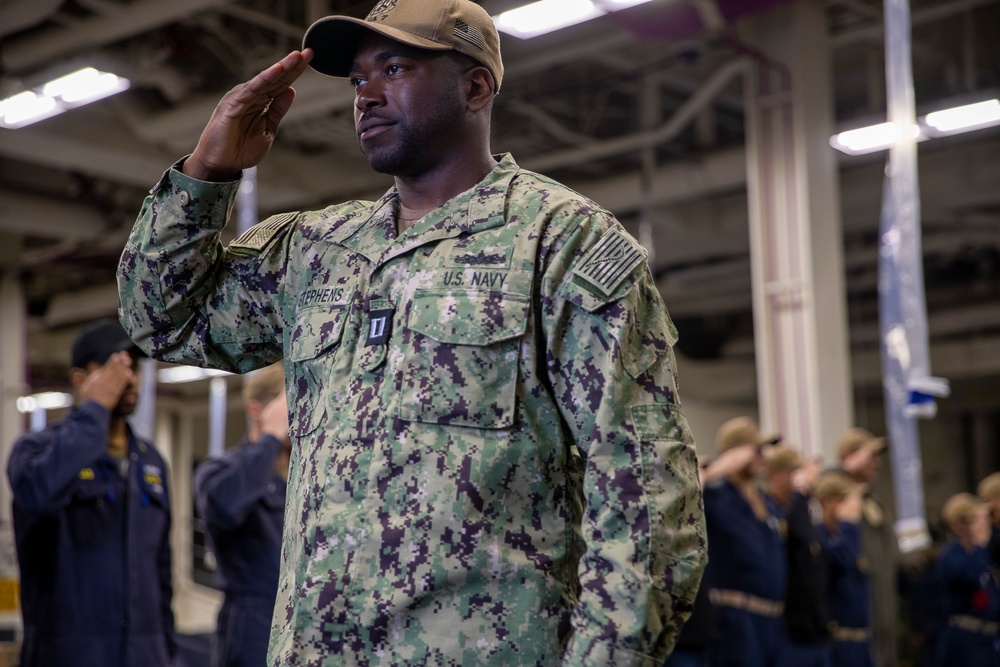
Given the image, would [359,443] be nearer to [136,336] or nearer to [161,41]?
[136,336]

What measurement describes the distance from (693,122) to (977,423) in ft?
27.4

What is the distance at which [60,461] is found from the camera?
3.03 meters

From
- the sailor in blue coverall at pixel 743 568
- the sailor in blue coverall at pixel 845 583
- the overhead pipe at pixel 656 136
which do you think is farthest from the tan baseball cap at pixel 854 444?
the overhead pipe at pixel 656 136

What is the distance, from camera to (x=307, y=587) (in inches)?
57.9

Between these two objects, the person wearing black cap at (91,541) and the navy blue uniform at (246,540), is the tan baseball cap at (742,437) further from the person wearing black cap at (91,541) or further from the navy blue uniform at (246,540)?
the person wearing black cap at (91,541)

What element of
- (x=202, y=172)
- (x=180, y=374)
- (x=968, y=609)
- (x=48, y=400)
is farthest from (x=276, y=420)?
(x=48, y=400)

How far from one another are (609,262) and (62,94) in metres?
5.91

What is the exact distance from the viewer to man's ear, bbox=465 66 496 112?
166cm

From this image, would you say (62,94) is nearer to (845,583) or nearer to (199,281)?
(845,583)

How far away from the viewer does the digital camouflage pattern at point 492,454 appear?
4.50 feet

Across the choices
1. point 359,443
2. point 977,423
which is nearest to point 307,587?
point 359,443

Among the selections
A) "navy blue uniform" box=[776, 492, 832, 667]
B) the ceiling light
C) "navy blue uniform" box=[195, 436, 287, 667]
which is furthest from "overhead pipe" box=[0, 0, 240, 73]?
"navy blue uniform" box=[776, 492, 832, 667]

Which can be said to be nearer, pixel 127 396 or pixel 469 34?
pixel 469 34

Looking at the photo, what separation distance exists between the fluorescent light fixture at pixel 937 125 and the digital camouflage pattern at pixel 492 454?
5.75 meters
